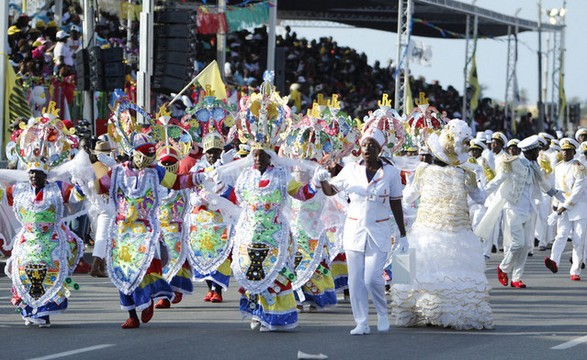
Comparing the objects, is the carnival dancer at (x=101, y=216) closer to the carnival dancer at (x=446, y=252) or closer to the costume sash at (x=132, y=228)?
the costume sash at (x=132, y=228)

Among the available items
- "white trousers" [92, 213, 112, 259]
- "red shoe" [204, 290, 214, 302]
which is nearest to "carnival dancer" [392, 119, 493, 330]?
"red shoe" [204, 290, 214, 302]

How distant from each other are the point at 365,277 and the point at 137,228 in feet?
7.00

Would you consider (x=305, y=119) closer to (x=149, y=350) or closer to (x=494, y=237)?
(x=149, y=350)

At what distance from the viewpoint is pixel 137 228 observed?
12.2 m

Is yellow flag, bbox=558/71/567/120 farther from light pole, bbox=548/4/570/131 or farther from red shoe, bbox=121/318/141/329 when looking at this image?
red shoe, bbox=121/318/141/329

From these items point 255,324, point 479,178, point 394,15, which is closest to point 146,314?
point 255,324

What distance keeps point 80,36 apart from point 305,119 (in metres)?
12.8

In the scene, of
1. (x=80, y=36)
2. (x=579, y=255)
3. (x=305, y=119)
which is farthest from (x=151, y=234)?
(x=80, y=36)

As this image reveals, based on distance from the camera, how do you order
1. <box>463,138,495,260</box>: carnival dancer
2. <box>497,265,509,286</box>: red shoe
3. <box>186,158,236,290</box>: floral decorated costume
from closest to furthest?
1. <box>186,158,236,290</box>: floral decorated costume
2. <box>497,265,509,286</box>: red shoe
3. <box>463,138,495,260</box>: carnival dancer

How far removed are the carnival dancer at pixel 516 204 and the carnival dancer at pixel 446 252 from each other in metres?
3.70

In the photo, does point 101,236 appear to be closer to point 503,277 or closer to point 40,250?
point 40,250

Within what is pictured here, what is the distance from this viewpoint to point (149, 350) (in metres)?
10.7

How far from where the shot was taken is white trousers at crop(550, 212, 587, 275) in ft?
59.6

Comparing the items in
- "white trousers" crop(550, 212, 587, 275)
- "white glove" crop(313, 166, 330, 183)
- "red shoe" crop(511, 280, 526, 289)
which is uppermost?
"white glove" crop(313, 166, 330, 183)
